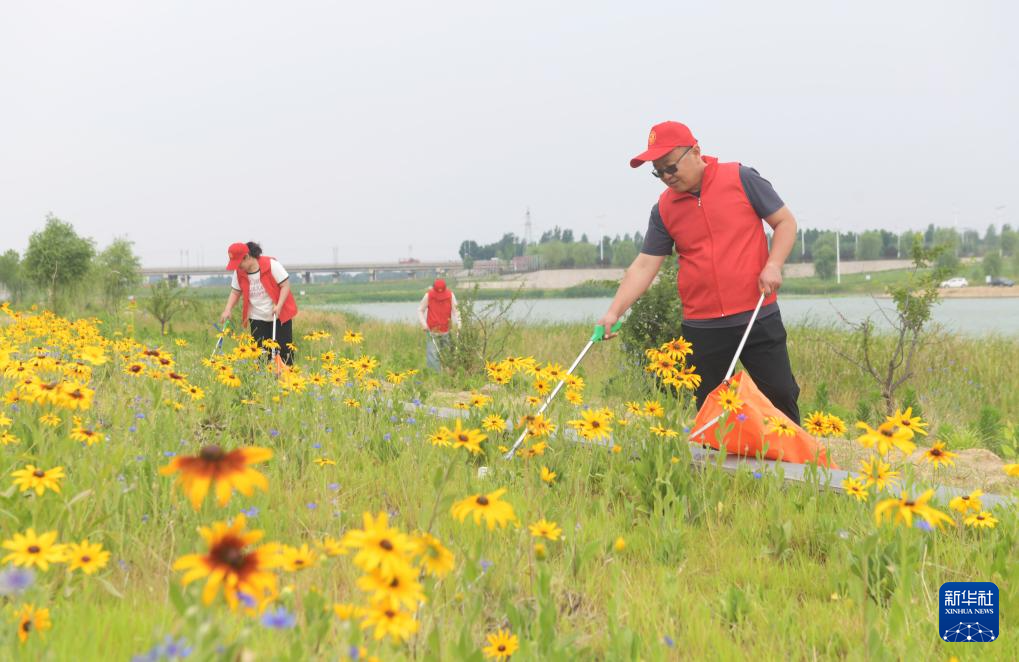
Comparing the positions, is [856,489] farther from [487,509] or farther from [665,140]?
[665,140]

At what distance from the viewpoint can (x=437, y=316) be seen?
1072 cm

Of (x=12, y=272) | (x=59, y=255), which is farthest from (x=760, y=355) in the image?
(x=12, y=272)

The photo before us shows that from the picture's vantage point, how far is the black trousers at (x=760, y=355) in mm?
4246

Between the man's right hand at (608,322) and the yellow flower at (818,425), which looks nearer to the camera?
the yellow flower at (818,425)

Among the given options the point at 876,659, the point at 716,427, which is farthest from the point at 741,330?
the point at 876,659

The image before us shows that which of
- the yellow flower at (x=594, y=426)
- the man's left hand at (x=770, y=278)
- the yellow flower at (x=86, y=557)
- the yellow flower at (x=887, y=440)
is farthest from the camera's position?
the man's left hand at (x=770, y=278)

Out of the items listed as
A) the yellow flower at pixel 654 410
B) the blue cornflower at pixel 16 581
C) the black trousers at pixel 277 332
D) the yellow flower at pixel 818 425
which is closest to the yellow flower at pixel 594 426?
the yellow flower at pixel 654 410

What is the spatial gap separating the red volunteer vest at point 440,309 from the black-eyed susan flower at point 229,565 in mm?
9596

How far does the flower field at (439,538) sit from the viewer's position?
135cm

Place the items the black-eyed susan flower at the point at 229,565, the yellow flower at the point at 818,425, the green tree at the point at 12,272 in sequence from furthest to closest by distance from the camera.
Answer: the green tree at the point at 12,272 → the yellow flower at the point at 818,425 → the black-eyed susan flower at the point at 229,565

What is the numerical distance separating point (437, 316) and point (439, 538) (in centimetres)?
807

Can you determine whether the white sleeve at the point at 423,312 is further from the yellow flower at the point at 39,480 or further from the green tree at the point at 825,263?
the green tree at the point at 825,263

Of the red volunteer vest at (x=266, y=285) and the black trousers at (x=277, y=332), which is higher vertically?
the red volunteer vest at (x=266, y=285)

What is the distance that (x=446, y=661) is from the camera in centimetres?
181
